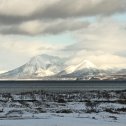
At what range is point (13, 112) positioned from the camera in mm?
40469

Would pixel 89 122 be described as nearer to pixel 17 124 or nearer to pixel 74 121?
pixel 74 121

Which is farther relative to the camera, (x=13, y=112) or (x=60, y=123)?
(x=13, y=112)

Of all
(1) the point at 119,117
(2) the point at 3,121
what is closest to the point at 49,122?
(2) the point at 3,121

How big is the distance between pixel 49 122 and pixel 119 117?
7.34 m

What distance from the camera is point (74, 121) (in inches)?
1275

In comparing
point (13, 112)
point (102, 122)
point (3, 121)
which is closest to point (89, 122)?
point (102, 122)

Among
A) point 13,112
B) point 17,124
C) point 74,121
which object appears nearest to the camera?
point 17,124

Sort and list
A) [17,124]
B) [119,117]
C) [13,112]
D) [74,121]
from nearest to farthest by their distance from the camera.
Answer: [17,124]
[74,121]
[119,117]
[13,112]

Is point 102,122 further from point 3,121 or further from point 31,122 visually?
point 3,121

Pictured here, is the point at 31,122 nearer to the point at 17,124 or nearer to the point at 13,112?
the point at 17,124

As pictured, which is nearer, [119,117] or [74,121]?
[74,121]

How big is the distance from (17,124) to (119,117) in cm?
961

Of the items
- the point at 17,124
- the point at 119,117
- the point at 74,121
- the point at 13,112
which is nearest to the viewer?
the point at 17,124

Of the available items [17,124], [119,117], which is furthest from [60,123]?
[119,117]
